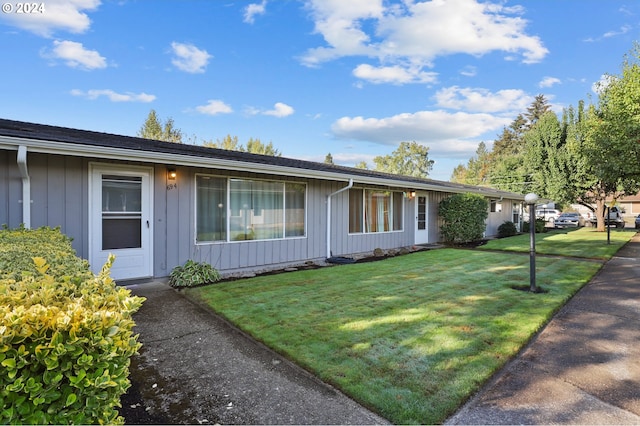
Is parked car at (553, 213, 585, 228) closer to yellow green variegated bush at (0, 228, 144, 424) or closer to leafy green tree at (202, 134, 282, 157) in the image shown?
leafy green tree at (202, 134, 282, 157)

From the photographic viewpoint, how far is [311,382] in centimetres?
280

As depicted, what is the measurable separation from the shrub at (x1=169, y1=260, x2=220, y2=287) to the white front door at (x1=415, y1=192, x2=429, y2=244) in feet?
26.9

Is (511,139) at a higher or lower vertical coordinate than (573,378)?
higher

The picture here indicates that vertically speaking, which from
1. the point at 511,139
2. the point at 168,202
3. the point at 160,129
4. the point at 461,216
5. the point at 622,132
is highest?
the point at 511,139

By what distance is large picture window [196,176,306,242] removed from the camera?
6754 millimetres

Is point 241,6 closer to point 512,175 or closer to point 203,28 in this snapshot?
point 203,28

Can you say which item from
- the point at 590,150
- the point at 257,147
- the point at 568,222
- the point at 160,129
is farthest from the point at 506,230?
the point at 160,129

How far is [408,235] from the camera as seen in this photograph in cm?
1187

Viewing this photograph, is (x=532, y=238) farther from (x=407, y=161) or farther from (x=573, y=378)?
(x=407, y=161)

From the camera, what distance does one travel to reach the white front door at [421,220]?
12.4 meters

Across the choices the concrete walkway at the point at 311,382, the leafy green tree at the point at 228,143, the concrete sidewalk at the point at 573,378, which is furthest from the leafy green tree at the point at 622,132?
the leafy green tree at the point at 228,143

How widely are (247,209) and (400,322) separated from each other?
4.37m

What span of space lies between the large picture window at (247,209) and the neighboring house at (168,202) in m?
0.02

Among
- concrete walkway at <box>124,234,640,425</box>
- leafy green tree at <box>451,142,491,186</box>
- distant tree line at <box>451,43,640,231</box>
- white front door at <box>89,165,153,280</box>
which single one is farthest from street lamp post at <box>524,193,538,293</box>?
leafy green tree at <box>451,142,491,186</box>
